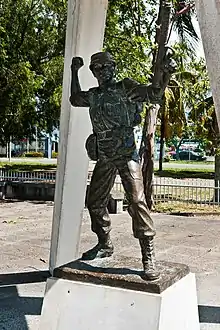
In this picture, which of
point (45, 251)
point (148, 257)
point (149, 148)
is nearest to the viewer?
point (148, 257)

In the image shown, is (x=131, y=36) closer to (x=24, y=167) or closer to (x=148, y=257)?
(x=148, y=257)

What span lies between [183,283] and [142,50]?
8737 millimetres

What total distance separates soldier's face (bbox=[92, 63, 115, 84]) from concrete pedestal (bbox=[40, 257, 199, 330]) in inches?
53.8

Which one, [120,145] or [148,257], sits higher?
[120,145]

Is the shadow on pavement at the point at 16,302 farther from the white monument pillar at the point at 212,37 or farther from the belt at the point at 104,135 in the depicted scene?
the white monument pillar at the point at 212,37

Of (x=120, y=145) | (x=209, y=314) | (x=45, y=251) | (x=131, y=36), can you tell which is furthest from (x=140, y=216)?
(x=131, y=36)

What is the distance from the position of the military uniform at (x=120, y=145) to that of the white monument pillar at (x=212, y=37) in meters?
0.92

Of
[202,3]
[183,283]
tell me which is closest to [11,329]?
[183,283]

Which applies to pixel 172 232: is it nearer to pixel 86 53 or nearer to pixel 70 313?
pixel 86 53

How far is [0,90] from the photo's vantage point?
13.5 meters

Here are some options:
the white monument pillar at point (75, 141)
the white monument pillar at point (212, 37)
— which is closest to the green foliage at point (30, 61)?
the white monument pillar at point (75, 141)

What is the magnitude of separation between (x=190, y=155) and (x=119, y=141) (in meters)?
41.4

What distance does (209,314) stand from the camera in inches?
203

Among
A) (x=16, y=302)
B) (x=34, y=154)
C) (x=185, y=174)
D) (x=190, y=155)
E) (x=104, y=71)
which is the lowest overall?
(x=16, y=302)
